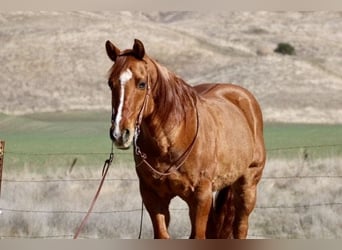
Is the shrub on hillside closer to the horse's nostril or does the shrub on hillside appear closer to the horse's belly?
the horse's belly

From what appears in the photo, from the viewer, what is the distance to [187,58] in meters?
5.49

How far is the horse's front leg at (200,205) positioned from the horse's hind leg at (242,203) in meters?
0.61

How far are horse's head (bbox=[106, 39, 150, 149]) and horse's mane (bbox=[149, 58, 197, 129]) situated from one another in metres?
0.10

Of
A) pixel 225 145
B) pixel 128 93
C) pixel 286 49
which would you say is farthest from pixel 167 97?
pixel 286 49

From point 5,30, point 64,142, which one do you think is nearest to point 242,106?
point 64,142

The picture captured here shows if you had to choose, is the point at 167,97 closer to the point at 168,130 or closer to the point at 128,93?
the point at 168,130

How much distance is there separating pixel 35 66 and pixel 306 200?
2038 mm

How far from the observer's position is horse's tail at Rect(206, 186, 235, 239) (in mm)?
4152

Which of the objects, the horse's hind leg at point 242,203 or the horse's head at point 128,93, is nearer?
the horse's head at point 128,93

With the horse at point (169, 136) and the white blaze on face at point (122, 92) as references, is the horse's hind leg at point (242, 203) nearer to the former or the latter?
the horse at point (169, 136)

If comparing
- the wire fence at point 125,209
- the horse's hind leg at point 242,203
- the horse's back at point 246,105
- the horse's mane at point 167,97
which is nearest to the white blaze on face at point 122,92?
the horse's mane at point 167,97

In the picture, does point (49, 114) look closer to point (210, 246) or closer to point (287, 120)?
point (287, 120)

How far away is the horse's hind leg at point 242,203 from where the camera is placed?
4102mm

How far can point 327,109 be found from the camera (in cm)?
538
